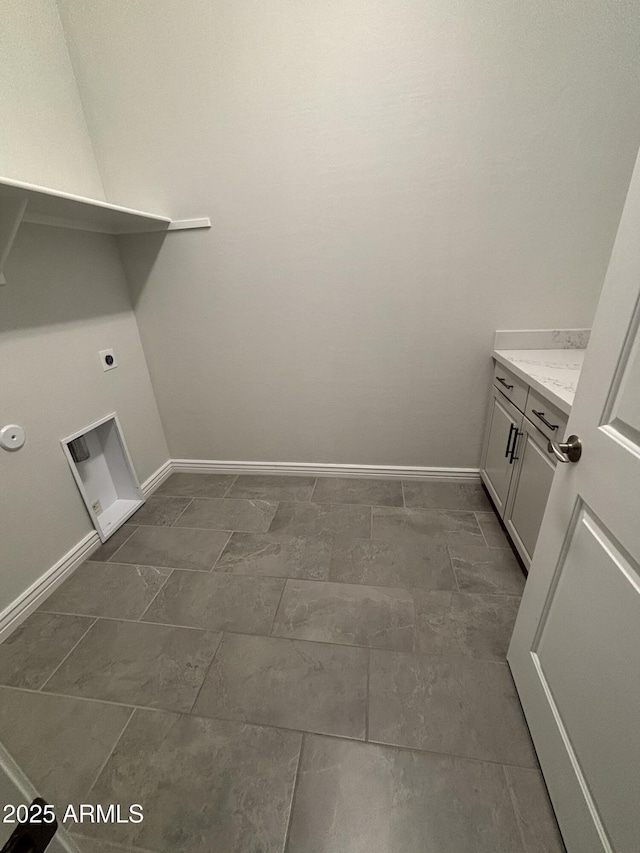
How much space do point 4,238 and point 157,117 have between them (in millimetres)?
1022

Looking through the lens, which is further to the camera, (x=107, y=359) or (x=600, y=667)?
(x=107, y=359)

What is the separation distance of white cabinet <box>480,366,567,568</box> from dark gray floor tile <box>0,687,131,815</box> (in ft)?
5.76

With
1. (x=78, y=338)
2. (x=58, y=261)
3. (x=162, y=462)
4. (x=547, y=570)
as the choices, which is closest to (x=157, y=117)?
(x=58, y=261)

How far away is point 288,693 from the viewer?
47.4 inches

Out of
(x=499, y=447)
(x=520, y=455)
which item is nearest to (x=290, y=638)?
(x=520, y=455)

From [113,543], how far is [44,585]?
14.6 inches

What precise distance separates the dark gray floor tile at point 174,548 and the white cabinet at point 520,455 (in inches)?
60.9

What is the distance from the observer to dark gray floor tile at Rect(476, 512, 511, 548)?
179cm

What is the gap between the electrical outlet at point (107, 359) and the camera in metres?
1.94

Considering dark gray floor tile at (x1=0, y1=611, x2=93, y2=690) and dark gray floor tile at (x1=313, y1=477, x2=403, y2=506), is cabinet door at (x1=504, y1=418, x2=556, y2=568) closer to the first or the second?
dark gray floor tile at (x1=313, y1=477, x2=403, y2=506)

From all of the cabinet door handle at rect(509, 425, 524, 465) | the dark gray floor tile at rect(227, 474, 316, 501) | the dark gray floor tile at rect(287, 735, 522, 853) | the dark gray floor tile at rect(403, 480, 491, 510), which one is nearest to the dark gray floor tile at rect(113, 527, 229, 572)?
the dark gray floor tile at rect(227, 474, 316, 501)

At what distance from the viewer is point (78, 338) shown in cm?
179

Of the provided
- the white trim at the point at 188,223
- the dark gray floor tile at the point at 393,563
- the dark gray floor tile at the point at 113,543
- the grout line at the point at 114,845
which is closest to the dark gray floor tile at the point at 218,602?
the dark gray floor tile at the point at 393,563

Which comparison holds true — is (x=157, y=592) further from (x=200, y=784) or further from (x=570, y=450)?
(x=570, y=450)
